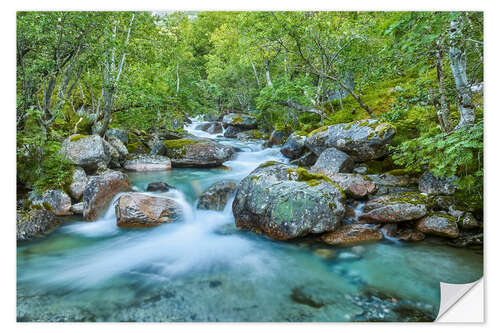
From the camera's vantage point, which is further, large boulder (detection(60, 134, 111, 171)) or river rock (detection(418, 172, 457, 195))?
large boulder (detection(60, 134, 111, 171))

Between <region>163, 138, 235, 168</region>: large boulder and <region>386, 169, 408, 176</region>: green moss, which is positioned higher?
<region>163, 138, 235, 168</region>: large boulder

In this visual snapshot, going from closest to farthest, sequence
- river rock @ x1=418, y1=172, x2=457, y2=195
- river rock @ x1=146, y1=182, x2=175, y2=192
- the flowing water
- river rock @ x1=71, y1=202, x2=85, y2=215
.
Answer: the flowing water
river rock @ x1=418, y1=172, x2=457, y2=195
river rock @ x1=71, y1=202, x2=85, y2=215
river rock @ x1=146, y1=182, x2=175, y2=192

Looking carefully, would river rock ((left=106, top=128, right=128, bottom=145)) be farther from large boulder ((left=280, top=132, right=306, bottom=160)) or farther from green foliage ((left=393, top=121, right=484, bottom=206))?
green foliage ((left=393, top=121, right=484, bottom=206))

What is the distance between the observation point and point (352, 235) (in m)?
3.26

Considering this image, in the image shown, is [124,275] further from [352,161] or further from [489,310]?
[352,161]

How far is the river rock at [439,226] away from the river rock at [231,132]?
10.3 m

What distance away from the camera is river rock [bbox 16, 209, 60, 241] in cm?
301

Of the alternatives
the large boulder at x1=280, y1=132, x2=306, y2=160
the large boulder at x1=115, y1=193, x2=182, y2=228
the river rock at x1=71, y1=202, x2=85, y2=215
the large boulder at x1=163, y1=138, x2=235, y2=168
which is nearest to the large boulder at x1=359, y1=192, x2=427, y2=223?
the large boulder at x1=115, y1=193, x2=182, y2=228

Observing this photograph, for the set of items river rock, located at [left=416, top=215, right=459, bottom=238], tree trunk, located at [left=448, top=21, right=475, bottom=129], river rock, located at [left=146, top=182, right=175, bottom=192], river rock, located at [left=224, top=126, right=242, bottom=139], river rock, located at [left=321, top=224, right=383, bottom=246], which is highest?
river rock, located at [left=224, top=126, right=242, bottom=139]

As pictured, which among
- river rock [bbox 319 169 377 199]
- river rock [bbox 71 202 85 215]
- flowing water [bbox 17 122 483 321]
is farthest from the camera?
river rock [bbox 319 169 377 199]

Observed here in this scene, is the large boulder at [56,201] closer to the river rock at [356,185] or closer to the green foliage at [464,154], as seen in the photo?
the river rock at [356,185]

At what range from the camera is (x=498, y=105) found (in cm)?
257

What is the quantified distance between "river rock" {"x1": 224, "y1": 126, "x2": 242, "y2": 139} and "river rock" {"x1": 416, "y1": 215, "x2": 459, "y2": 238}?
1033 centimetres

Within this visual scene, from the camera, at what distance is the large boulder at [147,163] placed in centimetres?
642
